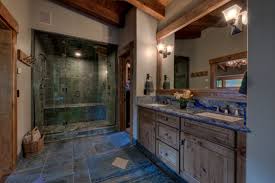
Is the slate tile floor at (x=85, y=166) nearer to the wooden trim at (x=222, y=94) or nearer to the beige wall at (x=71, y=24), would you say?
the wooden trim at (x=222, y=94)

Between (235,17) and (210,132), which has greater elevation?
(235,17)

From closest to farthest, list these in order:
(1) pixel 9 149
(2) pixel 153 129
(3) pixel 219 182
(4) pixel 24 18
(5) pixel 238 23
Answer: (3) pixel 219 182 < (5) pixel 238 23 < (1) pixel 9 149 < (2) pixel 153 129 < (4) pixel 24 18

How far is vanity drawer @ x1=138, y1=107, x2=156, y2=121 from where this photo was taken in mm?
Result: 2377

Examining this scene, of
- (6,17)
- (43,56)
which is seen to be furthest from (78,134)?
(6,17)

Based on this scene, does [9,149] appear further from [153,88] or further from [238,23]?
[238,23]

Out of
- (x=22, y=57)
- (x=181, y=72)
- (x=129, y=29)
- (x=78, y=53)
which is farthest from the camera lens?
(x=78, y=53)

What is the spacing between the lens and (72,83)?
4.48 metres

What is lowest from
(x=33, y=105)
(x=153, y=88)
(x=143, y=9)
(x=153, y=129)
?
(x=153, y=129)

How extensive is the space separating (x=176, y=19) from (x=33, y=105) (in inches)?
130

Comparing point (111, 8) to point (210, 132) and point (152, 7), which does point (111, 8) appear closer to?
point (152, 7)

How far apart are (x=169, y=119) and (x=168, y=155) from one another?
503 millimetres

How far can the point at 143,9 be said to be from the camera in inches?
112

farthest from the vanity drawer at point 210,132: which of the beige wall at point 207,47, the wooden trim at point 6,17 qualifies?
the wooden trim at point 6,17

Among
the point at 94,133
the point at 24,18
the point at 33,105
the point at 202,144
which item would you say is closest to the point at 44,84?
the point at 33,105
